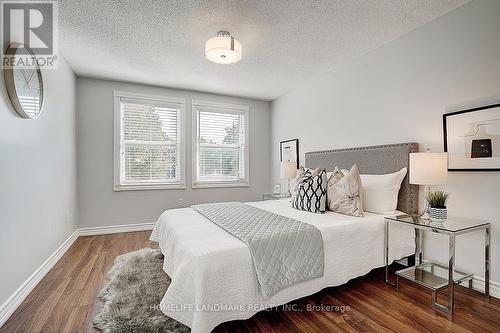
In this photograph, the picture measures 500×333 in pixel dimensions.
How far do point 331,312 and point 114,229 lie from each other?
3566 mm

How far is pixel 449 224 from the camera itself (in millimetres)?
1988

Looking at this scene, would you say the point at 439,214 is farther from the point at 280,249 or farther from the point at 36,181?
the point at 36,181

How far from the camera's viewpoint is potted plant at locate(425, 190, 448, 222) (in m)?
2.01

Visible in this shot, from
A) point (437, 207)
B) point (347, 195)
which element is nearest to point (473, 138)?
point (437, 207)

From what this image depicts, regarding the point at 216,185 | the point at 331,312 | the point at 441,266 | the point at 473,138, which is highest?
the point at 473,138

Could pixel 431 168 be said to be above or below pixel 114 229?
above

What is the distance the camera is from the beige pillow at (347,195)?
240 cm

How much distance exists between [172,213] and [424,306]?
2.36 meters

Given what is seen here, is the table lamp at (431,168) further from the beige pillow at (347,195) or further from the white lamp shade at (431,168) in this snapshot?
the beige pillow at (347,195)

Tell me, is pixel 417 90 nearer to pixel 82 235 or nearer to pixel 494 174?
pixel 494 174

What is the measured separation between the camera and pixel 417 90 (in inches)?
98.9

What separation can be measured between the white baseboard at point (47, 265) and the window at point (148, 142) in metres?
0.67

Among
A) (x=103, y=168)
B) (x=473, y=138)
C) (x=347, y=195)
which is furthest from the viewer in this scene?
(x=103, y=168)

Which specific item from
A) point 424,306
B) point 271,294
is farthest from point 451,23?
point 271,294
